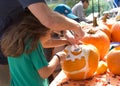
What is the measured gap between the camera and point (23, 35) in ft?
3.34

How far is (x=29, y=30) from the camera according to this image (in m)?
1.02

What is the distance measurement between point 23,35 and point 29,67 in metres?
0.13

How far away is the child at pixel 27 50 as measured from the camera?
102 centimetres

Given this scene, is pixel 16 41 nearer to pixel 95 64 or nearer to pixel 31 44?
pixel 31 44

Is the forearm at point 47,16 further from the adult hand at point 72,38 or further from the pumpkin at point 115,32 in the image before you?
the pumpkin at point 115,32

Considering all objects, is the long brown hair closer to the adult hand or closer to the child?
the child

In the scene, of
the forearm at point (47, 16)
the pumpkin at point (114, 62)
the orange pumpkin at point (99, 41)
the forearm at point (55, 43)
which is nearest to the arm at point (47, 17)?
the forearm at point (47, 16)

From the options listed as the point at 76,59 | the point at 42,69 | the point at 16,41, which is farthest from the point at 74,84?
the point at 16,41

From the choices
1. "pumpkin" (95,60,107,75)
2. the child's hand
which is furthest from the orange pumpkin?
the child's hand

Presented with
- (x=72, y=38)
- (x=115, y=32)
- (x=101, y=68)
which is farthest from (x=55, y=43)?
(x=115, y=32)

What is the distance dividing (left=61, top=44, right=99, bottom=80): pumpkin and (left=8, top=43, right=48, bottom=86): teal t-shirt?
0.51 feet

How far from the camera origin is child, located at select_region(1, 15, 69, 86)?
1.02m

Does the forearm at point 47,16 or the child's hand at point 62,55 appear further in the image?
the child's hand at point 62,55

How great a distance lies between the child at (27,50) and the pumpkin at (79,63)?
138 mm
